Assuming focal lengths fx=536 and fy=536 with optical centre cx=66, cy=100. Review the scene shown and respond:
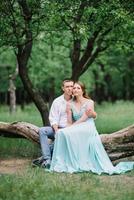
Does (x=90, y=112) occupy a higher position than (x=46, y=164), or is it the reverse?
(x=90, y=112)

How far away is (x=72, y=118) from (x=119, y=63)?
114ft

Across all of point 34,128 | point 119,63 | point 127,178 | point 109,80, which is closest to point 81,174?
point 127,178

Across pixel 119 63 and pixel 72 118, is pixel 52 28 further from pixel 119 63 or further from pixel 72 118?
pixel 119 63

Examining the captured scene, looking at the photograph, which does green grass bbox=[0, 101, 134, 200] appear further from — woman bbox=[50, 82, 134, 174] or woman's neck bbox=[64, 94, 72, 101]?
woman's neck bbox=[64, 94, 72, 101]

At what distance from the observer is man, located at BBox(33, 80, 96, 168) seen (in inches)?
460

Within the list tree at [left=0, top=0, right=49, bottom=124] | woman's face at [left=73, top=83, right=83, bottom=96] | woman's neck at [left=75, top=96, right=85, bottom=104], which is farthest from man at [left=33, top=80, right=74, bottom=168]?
tree at [left=0, top=0, right=49, bottom=124]

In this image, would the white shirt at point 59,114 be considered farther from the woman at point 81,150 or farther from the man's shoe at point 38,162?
the man's shoe at point 38,162

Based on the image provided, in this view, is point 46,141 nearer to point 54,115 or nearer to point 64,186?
point 54,115

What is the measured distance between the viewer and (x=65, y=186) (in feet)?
29.8

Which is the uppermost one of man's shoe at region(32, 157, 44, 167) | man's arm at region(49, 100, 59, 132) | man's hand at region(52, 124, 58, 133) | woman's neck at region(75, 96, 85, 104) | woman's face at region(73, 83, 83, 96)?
woman's face at region(73, 83, 83, 96)

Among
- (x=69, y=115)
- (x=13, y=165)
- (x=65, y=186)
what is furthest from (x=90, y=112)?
(x=65, y=186)

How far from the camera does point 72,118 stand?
12.0m

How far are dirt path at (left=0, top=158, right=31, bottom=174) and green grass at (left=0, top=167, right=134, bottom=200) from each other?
0.80 meters

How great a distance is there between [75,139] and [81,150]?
0.87 feet
